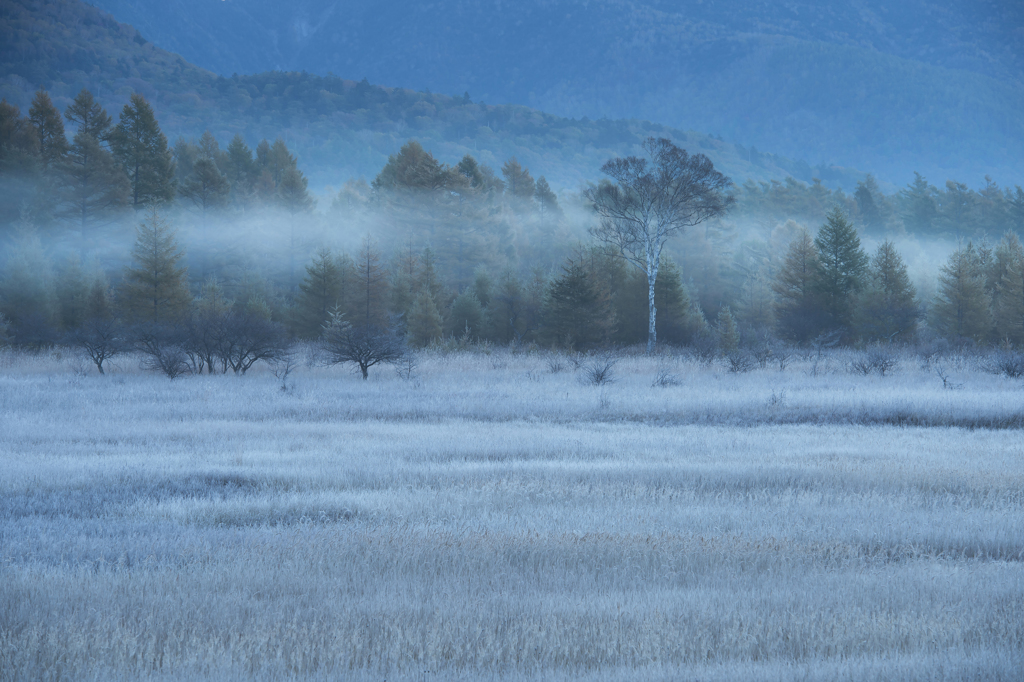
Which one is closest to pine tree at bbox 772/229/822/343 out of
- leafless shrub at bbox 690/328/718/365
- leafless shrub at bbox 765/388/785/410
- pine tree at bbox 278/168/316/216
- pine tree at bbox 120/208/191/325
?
leafless shrub at bbox 690/328/718/365

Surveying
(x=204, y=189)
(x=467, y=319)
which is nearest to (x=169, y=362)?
(x=467, y=319)

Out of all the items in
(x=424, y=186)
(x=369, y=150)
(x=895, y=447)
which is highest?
(x=369, y=150)

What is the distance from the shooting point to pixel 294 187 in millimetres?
57625

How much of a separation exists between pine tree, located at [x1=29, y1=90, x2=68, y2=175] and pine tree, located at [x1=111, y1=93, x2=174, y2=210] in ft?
10.7

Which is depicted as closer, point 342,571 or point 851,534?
point 342,571

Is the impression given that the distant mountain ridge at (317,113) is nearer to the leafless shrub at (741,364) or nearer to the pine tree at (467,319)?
the pine tree at (467,319)

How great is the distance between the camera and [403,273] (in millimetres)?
43031

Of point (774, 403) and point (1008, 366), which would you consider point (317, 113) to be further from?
point (774, 403)

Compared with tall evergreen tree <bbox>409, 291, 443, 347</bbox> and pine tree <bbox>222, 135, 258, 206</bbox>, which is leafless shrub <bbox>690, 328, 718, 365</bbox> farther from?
pine tree <bbox>222, 135, 258, 206</bbox>

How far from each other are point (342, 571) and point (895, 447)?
9.71 meters

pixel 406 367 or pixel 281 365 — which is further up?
pixel 281 365

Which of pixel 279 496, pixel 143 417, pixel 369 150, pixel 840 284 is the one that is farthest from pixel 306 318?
pixel 369 150

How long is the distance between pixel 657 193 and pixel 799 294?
481 inches

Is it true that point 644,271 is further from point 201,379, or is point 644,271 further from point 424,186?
point 201,379
